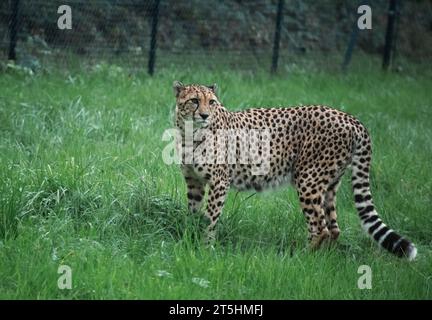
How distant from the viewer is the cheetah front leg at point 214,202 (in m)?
5.79

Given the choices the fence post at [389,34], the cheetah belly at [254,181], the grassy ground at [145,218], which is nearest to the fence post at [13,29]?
the grassy ground at [145,218]

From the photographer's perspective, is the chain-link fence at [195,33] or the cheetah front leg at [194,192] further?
the chain-link fence at [195,33]

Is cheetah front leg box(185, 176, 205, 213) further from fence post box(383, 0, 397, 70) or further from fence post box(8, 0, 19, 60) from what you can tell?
fence post box(383, 0, 397, 70)

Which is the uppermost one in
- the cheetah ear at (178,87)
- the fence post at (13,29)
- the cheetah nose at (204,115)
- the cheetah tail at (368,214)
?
the fence post at (13,29)

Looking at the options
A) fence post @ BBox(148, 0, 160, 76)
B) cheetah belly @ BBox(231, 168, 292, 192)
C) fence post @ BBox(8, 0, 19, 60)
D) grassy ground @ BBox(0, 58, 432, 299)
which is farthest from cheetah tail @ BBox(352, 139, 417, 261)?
fence post @ BBox(8, 0, 19, 60)

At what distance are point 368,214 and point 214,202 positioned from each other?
47.3 inches

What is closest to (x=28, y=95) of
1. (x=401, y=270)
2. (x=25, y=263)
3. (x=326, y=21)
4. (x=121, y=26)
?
(x=121, y=26)

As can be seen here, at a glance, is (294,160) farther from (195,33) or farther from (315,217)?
(195,33)

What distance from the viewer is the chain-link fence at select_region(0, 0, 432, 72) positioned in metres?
11.0

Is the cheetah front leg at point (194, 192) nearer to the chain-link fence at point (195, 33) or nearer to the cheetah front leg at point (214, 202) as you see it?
the cheetah front leg at point (214, 202)

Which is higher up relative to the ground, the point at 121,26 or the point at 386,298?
the point at 121,26

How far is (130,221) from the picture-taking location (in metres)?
5.73

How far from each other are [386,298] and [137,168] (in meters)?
2.69

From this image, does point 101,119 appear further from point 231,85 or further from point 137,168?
point 231,85
